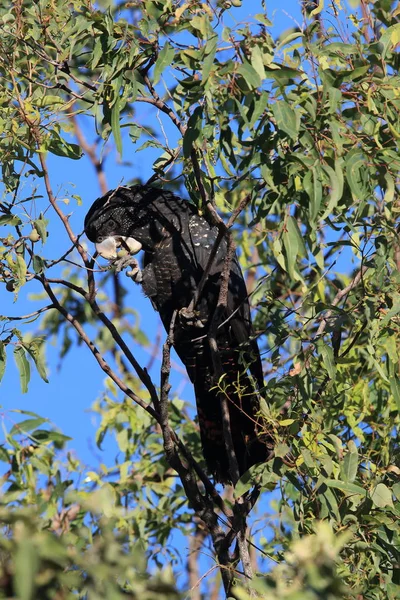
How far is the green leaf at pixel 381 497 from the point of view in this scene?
2682mm

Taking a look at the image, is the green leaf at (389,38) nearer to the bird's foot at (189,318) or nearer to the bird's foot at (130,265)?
the bird's foot at (189,318)

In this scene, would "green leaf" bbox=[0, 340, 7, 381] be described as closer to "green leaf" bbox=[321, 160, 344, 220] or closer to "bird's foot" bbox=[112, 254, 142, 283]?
"bird's foot" bbox=[112, 254, 142, 283]

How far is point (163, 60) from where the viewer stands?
251 cm

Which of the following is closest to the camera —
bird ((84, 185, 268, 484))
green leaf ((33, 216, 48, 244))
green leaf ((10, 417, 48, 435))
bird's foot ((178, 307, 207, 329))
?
green leaf ((33, 216, 48, 244))

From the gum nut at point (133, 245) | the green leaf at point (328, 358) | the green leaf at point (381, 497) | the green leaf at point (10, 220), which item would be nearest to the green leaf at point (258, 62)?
the green leaf at point (328, 358)

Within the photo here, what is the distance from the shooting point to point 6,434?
10.8 feet

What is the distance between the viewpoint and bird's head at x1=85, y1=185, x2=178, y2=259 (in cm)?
388

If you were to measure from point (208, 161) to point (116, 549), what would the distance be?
1.80m

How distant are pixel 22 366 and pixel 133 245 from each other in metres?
1.04

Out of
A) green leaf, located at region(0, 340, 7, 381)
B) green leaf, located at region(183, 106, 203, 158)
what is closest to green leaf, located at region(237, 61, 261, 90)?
green leaf, located at region(183, 106, 203, 158)

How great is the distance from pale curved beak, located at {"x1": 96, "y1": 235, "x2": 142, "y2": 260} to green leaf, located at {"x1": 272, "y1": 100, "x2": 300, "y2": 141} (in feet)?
5.27

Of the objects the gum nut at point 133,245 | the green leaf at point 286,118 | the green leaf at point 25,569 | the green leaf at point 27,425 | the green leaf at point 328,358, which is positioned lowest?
the green leaf at point 25,569

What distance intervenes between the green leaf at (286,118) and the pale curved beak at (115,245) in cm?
A: 161

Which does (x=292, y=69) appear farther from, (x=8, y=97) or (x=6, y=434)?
(x=6, y=434)
